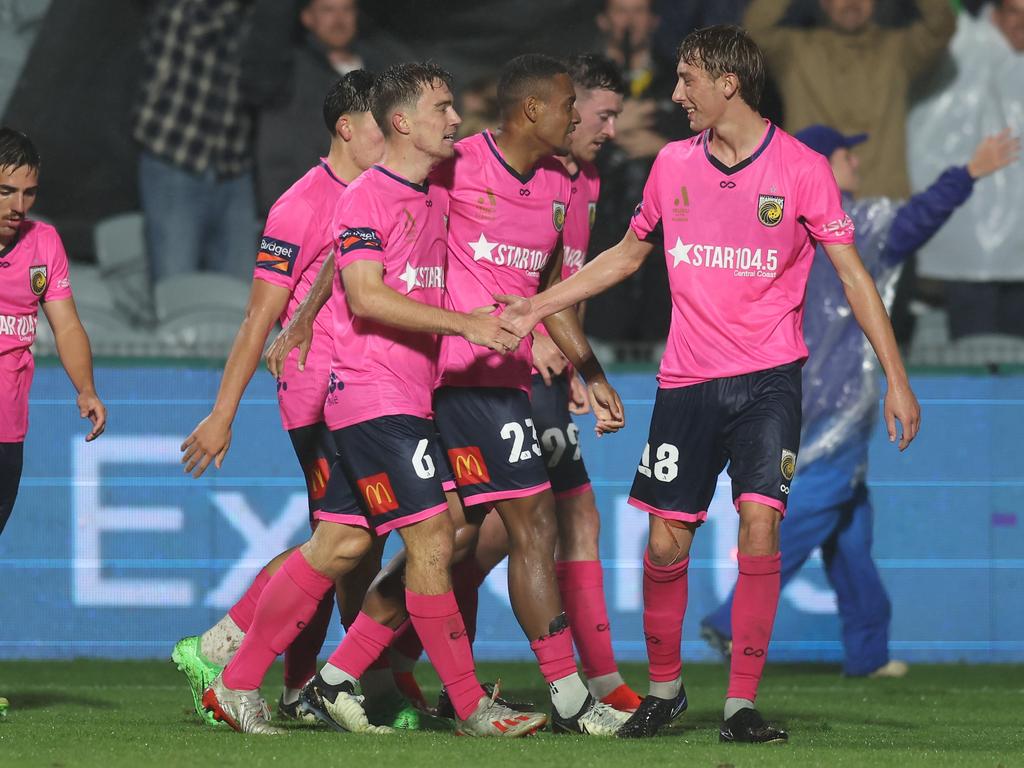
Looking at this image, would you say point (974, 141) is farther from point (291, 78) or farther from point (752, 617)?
point (752, 617)

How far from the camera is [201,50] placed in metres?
9.85

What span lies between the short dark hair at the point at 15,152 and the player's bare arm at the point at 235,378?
1.04m

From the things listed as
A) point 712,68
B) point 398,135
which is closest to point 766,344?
point 712,68

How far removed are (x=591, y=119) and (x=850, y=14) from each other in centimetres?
373

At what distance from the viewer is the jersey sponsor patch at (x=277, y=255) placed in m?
5.91

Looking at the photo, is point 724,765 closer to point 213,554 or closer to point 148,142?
point 213,554

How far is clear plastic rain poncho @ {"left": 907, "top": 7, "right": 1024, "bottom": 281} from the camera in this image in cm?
990

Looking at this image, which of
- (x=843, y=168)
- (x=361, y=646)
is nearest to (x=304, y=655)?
(x=361, y=646)

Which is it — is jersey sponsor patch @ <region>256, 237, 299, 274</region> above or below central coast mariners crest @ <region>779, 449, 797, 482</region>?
above

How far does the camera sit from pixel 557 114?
5840 millimetres

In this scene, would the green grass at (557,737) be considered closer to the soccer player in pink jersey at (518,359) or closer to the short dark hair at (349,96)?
the soccer player in pink jersey at (518,359)

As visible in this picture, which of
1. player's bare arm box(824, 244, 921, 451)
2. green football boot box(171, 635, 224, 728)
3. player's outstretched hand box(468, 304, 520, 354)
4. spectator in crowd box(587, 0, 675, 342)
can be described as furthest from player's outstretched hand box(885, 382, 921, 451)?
spectator in crowd box(587, 0, 675, 342)

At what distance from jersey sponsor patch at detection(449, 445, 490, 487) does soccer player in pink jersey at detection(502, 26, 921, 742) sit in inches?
18.5

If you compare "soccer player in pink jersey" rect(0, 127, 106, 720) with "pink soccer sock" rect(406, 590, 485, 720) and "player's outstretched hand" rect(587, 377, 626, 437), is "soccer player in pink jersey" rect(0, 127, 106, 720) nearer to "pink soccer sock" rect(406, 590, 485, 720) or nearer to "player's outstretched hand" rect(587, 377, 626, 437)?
"pink soccer sock" rect(406, 590, 485, 720)
